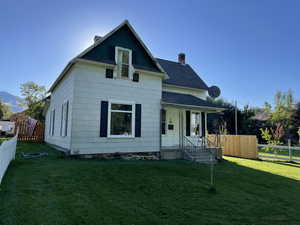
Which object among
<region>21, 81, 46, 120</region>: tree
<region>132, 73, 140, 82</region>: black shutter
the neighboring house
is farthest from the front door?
<region>21, 81, 46, 120</region>: tree

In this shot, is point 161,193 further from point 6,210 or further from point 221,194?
point 6,210

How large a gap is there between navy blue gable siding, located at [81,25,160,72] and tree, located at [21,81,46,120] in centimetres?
2434

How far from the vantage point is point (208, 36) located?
1317 centimetres

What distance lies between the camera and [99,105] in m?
8.92

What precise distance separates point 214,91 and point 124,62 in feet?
27.7

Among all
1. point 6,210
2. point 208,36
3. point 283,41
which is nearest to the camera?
point 6,210

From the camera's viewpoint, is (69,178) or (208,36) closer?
(69,178)

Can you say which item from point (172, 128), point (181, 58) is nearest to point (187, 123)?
point (172, 128)

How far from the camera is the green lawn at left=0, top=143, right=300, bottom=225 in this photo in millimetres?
3266

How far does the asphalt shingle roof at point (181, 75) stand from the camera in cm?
1400

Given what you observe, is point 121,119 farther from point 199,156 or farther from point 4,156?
point 4,156

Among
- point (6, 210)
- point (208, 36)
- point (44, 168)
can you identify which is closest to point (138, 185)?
point (6, 210)

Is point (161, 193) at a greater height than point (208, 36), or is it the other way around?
point (208, 36)

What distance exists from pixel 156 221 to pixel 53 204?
201 cm
